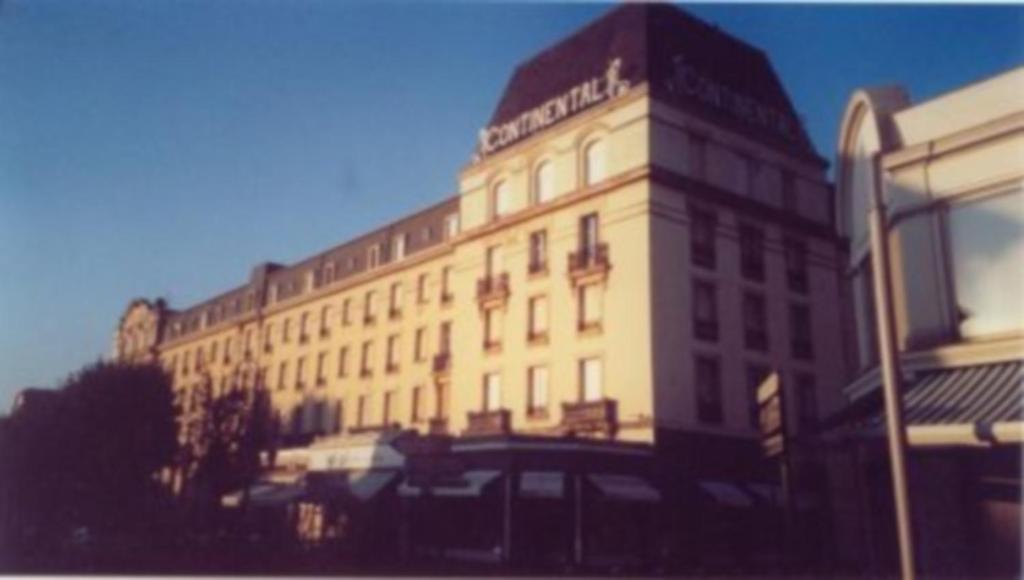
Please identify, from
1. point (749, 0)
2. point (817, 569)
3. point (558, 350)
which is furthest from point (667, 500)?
point (749, 0)

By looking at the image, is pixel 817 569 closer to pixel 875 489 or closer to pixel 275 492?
pixel 875 489

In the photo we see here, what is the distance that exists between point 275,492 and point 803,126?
1516cm

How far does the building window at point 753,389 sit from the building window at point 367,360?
1218cm

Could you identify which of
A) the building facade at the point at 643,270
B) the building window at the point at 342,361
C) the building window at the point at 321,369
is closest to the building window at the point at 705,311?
the building facade at the point at 643,270

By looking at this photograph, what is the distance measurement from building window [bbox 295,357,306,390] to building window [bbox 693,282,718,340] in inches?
586

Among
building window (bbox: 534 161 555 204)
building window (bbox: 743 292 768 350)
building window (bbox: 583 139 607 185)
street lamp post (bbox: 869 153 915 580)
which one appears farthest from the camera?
building window (bbox: 534 161 555 204)

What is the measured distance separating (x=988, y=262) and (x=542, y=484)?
9.03 m

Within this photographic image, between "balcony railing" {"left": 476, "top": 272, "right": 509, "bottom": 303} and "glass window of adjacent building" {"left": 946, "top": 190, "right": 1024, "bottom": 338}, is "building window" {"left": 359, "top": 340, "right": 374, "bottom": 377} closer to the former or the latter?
"balcony railing" {"left": 476, "top": 272, "right": 509, "bottom": 303}

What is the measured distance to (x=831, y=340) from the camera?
63.3 ft

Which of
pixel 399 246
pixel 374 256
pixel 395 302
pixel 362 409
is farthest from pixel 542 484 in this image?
pixel 374 256

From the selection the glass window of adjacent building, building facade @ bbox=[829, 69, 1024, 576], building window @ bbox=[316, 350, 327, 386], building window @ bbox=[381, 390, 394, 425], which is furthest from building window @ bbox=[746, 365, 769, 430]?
building window @ bbox=[316, 350, 327, 386]

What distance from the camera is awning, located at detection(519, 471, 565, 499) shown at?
14.6 metres

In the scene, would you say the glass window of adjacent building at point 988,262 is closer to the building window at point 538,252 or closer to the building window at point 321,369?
the building window at point 538,252

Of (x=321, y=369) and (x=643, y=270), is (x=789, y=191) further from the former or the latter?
(x=321, y=369)
